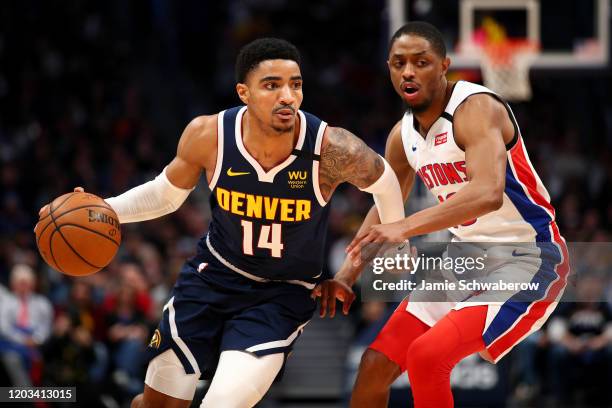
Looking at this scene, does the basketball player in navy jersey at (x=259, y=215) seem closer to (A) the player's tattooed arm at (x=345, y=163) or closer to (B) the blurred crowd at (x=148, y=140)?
(A) the player's tattooed arm at (x=345, y=163)

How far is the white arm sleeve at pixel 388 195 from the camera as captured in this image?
18.3ft

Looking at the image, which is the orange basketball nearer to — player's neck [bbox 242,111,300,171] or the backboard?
player's neck [bbox 242,111,300,171]

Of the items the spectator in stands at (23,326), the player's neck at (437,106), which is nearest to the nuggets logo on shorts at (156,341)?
the player's neck at (437,106)

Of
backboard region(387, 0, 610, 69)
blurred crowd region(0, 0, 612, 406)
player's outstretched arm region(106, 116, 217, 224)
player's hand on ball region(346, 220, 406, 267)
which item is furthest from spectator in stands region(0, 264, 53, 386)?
player's hand on ball region(346, 220, 406, 267)

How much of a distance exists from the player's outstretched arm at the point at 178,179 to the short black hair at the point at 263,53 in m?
0.38

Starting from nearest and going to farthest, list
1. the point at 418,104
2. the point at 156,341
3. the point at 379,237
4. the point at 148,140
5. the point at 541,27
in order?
the point at 379,237
the point at 418,104
the point at 156,341
the point at 541,27
the point at 148,140

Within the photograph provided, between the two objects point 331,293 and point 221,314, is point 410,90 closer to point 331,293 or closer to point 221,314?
point 331,293

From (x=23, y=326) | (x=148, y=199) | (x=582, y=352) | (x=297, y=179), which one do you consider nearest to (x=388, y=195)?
(x=297, y=179)

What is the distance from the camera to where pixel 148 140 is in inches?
615

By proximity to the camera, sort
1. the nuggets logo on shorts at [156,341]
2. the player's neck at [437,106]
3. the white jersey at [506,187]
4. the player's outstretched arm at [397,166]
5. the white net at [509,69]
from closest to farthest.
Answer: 1. the white jersey at [506,187]
2. the player's neck at [437,106]
3. the nuggets logo on shorts at [156,341]
4. the player's outstretched arm at [397,166]
5. the white net at [509,69]

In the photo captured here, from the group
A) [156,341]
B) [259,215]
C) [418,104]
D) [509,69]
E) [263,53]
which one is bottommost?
[156,341]

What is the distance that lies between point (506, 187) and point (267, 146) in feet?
4.21

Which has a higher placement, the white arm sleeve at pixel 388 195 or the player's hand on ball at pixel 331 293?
the white arm sleeve at pixel 388 195

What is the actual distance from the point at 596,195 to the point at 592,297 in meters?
4.55
